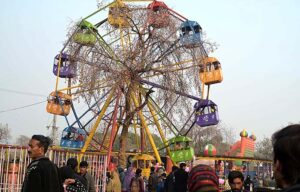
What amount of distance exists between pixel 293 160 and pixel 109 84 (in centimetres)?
1632

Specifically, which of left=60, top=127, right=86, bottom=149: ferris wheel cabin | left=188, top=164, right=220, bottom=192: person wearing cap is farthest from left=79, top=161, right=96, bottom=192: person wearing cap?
left=60, top=127, right=86, bottom=149: ferris wheel cabin

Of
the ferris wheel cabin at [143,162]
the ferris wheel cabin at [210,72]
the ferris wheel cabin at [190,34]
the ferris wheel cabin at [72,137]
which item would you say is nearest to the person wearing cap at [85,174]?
the ferris wheel cabin at [143,162]

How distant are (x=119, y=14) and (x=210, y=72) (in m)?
5.26

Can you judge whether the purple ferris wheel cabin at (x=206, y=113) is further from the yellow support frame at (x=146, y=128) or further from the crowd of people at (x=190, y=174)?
the crowd of people at (x=190, y=174)

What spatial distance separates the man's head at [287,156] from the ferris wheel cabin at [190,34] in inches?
694

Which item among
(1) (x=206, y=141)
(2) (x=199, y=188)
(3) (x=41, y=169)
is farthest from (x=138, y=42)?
(1) (x=206, y=141)

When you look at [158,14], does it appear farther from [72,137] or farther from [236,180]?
[236,180]

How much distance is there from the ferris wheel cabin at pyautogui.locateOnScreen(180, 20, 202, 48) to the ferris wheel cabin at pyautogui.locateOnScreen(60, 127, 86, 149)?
285 inches

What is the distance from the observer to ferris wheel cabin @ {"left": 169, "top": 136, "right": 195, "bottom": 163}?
746 inches

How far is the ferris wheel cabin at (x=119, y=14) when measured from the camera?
18.5 meters

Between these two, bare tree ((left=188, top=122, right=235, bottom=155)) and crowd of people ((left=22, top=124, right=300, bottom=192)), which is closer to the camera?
crowd of people ((left=22, top=124, right=300, bottom=192))

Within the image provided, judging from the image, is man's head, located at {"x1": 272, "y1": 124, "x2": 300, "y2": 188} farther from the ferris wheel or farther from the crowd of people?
the ferris wheel

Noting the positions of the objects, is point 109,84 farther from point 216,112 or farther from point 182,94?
point 216,112

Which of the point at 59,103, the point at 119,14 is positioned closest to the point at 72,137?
the point at 59,103
